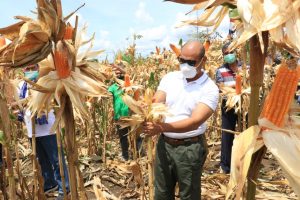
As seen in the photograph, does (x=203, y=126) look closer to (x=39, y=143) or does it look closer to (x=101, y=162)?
(x=39, y=143)

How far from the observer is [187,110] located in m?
2.94

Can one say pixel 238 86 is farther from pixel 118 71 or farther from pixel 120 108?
pixel 118 71

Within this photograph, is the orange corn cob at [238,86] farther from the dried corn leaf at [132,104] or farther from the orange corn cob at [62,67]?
the orange corn cob at [62,67]

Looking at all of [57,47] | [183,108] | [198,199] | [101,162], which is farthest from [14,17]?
[101,162]

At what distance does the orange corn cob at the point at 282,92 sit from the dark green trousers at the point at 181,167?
198cm

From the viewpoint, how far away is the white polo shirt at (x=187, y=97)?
2.91m

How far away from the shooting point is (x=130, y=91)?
4.78m

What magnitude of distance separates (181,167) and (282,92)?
82.1 inches

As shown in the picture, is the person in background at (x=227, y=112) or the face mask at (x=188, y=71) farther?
the person in background at (x=227, y=112)

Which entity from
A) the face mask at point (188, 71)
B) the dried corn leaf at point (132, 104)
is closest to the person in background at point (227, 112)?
the face mask at point (188, 71)

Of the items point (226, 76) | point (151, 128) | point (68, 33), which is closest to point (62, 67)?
point (68, 33)

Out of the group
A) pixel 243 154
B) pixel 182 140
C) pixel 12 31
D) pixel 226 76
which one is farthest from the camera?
pixel 226 76

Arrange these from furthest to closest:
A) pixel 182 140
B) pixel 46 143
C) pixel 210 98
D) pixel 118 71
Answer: pixel 118 71 → pixel 46 143 → pixel 182 140 → pixel 210 98

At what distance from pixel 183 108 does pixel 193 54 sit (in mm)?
453
